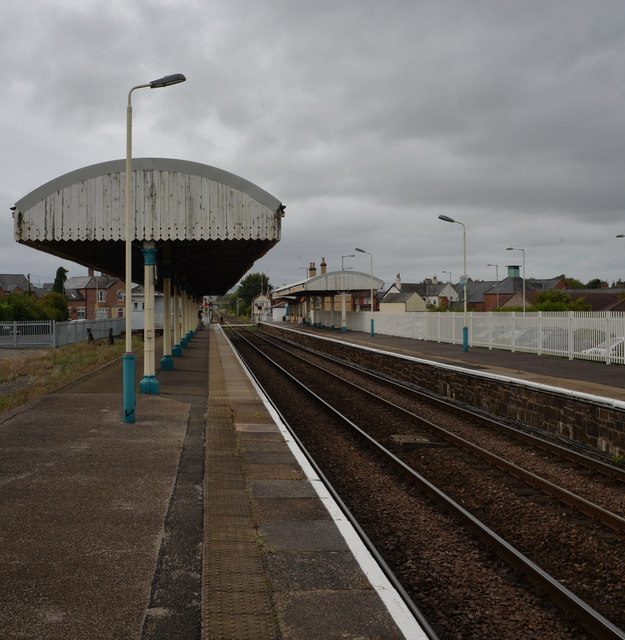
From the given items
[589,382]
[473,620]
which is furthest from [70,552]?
[589,382]

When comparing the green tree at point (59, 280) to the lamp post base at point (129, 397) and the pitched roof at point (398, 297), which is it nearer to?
the pitched roof at point (398, 297)

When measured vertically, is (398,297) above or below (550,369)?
above

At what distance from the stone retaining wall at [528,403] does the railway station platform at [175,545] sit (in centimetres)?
551

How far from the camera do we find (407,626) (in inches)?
145

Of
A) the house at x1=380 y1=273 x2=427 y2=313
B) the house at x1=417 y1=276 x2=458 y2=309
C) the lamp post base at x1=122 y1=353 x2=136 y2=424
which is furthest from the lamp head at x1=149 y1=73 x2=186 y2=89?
the house at x1=417 y1=276 x2=458 y2=309

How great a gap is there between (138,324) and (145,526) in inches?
2094

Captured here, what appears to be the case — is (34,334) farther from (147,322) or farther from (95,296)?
(95,296)

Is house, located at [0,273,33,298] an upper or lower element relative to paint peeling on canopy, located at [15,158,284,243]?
upper

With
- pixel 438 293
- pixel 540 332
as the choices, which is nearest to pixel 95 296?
pixel 438 293

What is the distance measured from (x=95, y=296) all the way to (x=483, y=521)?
90.9m

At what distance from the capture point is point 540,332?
2245 centimetres

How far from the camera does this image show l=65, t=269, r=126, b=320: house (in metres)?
85.2

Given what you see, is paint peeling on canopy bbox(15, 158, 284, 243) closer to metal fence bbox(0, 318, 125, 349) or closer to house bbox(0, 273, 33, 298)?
metal fence bbox(0, 318, 125, 349)

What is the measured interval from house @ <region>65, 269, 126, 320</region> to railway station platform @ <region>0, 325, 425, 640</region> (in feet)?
242
